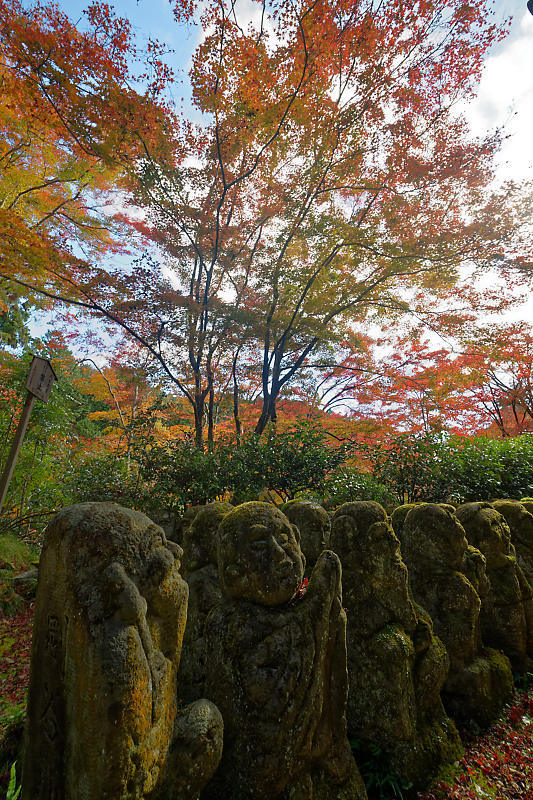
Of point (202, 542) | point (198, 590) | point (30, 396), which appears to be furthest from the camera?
point (30, 396)

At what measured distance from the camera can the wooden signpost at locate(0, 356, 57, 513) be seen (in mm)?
4051

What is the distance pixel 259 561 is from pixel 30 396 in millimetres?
3535

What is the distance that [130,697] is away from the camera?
52.5 inches

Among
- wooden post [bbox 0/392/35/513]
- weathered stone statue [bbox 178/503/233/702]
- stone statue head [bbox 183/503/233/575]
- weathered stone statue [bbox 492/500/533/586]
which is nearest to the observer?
weathered stone statue [bbox 178/503/233/702]

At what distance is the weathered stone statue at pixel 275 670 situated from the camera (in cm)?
203

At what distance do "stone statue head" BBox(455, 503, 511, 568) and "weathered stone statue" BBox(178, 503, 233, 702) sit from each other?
304cm

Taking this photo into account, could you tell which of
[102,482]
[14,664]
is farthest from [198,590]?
[102,482]

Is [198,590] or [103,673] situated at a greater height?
[103,673]

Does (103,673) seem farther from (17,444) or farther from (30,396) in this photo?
(30,396)

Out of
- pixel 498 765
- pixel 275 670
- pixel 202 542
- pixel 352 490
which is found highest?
pixel 352 490

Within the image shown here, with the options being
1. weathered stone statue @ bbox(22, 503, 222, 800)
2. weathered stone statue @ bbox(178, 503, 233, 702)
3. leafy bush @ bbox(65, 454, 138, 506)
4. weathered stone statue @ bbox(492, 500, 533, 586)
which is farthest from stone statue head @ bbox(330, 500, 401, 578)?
leafy bush @ bbox(65, 454, 138, 506)

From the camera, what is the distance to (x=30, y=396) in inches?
165

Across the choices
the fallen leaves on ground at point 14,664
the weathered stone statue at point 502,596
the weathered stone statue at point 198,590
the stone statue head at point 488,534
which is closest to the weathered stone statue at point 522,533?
the weathered stone statue at point 502,596

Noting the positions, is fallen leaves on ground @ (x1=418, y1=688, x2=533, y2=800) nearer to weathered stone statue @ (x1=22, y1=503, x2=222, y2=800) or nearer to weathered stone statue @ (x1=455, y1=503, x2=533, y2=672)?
weathered stone statue @ (x1=455, y1=503, x2=533, y2=672)
